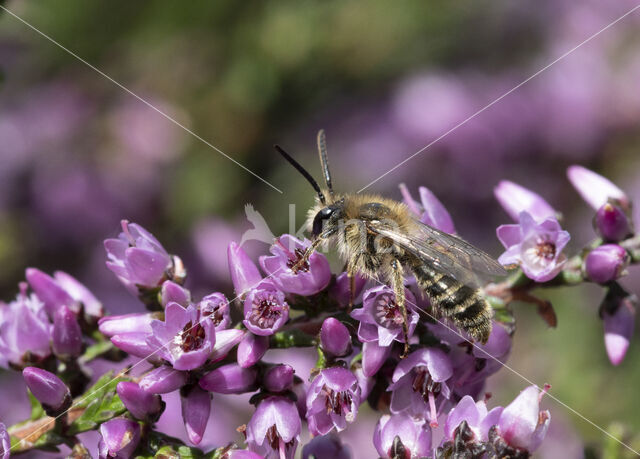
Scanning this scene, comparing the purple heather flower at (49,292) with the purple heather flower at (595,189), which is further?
the purple heather flower at (595,189)

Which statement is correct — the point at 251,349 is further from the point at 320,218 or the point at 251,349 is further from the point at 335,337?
the point at 320,218

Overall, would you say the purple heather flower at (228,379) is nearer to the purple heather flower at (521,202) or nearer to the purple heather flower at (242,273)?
the purple heather flower at (242,273)

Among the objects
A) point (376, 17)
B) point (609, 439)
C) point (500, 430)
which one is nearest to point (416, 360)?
point (500, 430)

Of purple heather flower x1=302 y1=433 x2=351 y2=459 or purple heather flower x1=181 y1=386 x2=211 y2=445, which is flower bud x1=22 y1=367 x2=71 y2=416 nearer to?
purple heather flower x1=181 y1=386 x2=211 y2=445

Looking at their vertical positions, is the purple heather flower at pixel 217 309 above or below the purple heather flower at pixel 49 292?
above

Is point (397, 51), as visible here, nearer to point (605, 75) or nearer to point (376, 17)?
point (376, 17)

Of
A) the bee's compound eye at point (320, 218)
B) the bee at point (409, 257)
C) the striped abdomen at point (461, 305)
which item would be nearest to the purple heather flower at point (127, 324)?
the bee at point (409, 257)
